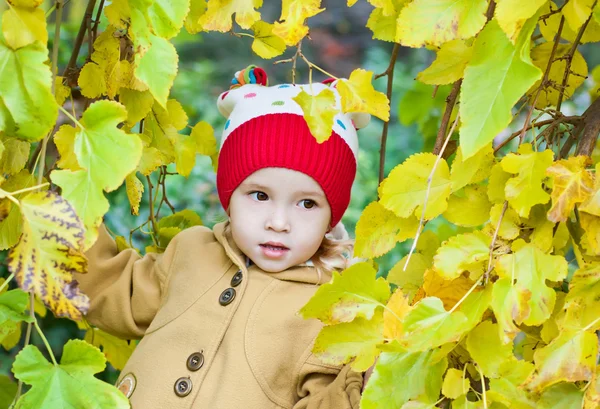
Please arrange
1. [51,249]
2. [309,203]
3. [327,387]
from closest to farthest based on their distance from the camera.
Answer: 1. [51,249]
2. [327,387]
3. [309,203]

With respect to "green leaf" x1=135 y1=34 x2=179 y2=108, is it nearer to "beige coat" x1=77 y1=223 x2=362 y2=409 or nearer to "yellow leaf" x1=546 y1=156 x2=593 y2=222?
"yellow leaf" x1=546 y1=156 x2=593 y2=222

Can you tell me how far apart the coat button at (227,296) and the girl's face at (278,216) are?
0.21 feet

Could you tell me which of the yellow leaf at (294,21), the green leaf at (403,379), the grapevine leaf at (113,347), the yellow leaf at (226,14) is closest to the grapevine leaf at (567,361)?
the green leaf at (403,379)

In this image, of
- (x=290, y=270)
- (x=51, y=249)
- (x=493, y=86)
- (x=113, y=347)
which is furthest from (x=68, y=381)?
(x=113, y=347)

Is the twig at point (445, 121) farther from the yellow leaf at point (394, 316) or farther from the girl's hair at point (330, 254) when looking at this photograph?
the girl's hair at point (330, 254)

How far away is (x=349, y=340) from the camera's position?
0.82 m

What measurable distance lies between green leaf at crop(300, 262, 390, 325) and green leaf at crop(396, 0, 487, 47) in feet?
0.75

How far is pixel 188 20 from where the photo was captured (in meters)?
1.05

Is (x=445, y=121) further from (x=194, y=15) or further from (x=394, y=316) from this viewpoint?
(x=194, y=15)

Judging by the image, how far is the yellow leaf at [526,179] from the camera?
2.53 ft

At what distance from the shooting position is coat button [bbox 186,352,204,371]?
1.24 m

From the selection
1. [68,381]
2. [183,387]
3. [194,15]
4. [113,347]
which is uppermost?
[194,15]

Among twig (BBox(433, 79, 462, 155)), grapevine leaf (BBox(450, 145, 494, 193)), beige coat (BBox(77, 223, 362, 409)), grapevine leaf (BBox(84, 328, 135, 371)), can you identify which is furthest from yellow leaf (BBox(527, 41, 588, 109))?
grapevine leaf (BBox(84, 328, 135, 371))

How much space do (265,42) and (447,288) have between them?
0.42 metres
